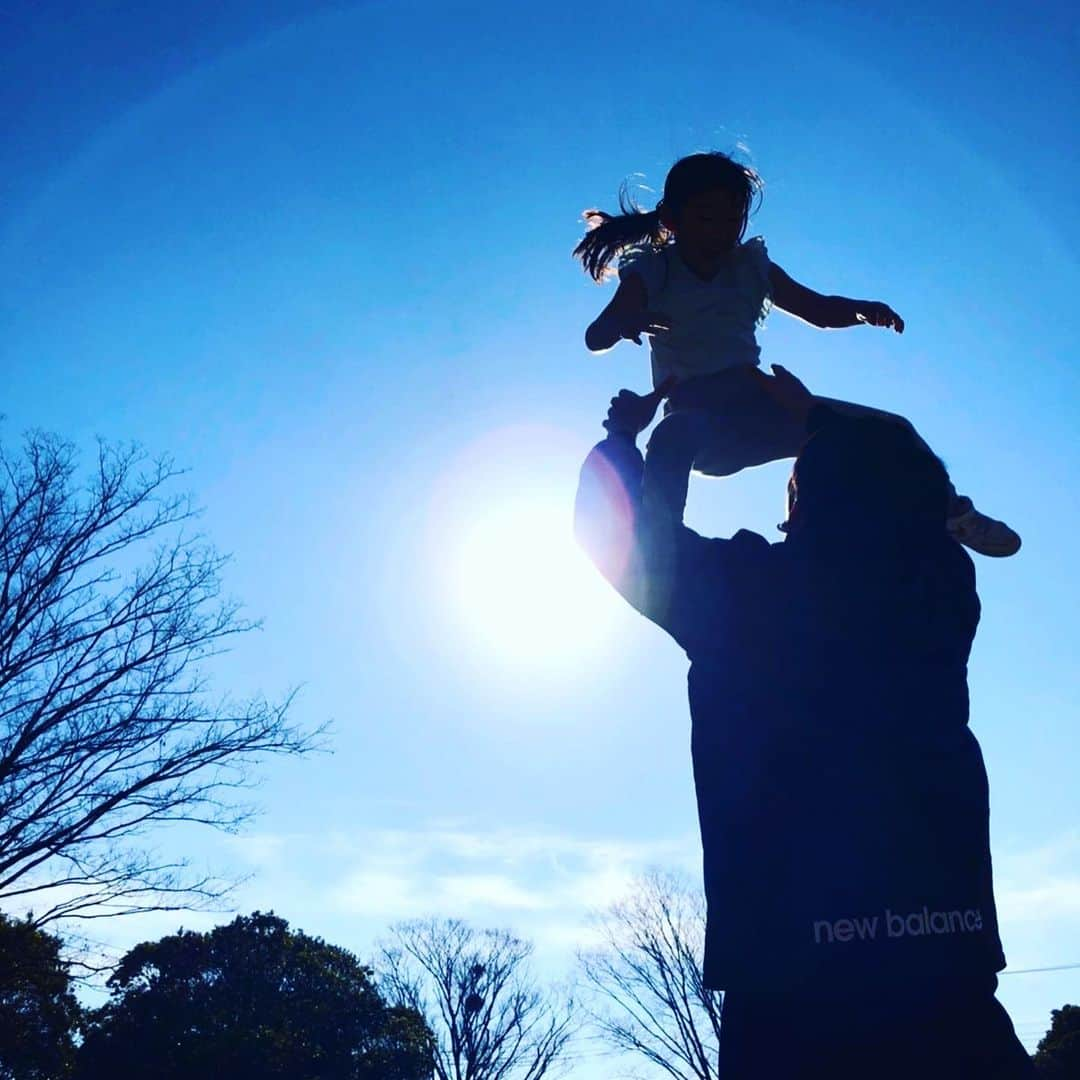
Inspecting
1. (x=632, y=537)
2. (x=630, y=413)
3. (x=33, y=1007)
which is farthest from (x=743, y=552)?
(x=33, y=1007)

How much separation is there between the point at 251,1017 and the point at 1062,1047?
17.0m

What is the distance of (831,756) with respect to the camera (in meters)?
2.36

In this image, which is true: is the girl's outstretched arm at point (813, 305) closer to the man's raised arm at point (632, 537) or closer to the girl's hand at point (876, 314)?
the girl's hand at point (876, 314)

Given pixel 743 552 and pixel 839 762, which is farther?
pixel 743 552

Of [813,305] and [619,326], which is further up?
[813,305]

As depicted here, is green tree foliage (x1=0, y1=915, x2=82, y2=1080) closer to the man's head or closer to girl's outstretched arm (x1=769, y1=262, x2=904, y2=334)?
girl's outstretched arm (x1=769, y1=262, x2=904, y2=334)

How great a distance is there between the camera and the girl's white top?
11.1 ft

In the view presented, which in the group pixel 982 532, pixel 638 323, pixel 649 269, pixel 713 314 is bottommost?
pixel 982 532

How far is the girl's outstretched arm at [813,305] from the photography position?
3.54m

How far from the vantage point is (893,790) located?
2289 millimetres

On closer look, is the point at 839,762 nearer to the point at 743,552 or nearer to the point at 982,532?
the point at 743,552

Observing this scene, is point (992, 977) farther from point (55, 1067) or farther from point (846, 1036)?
point (55, 1067)

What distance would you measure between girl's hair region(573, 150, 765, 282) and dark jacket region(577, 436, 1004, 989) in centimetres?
124

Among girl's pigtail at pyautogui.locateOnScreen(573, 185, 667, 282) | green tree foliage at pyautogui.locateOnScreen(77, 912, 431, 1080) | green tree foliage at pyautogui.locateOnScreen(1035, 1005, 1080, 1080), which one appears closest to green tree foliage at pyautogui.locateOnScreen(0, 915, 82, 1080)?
green tree foliage at pyautogui.locateOnScreen(77, 912, 431, 1080)
